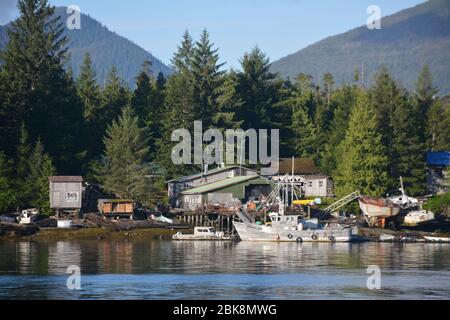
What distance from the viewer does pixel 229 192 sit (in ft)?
342

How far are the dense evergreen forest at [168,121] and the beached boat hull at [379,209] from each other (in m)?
5.01

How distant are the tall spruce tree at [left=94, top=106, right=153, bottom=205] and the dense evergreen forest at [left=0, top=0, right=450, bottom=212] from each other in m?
0.12

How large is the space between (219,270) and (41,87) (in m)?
53.8

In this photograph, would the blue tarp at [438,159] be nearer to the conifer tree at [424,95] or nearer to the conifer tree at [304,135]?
the conifer tree at [424,95]

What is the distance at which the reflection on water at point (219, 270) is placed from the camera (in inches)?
2108

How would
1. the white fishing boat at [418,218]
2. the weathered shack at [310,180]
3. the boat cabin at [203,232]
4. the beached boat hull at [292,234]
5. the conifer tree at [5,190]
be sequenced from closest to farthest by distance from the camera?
the beached boat hull at [292,234], the boat cabin at [203,232], the conifer tree at [5,190], the white fishing boat at [418,218], the weathered shack at [310,180]

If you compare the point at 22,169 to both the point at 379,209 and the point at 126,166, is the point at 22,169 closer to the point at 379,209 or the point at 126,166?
the point at 126,166

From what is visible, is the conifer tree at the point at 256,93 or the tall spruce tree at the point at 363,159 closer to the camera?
the tall spruce tree at the point at 363,159

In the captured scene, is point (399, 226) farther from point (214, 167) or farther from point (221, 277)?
point (221, 277)

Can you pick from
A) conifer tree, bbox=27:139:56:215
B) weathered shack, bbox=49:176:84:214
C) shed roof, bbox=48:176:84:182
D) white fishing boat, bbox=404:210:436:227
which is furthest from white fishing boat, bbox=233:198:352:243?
conifer tree, bbox=27:139:56:215

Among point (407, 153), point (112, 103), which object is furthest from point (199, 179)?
point (407, 153)

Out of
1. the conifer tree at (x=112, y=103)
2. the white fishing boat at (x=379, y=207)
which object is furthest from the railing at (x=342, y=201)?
the conifer tree at (x=112, y=103)

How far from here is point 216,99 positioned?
403ft

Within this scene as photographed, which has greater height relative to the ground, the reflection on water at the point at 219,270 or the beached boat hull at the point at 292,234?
the beached boat hull at the point at 292,234
